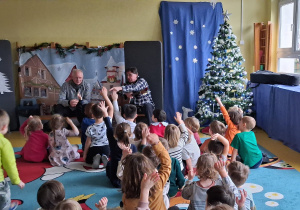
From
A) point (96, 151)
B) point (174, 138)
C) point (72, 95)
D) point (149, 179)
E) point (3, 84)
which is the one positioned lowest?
point (96, 151)

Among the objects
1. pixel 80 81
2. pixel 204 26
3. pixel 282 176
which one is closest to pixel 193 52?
pixel 204 26

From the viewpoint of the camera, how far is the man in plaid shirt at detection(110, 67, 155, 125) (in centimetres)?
601

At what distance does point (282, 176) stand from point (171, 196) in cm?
153

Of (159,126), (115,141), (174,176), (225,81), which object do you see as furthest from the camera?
(225,81)

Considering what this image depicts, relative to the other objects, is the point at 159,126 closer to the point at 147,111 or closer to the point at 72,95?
the point at 147,111

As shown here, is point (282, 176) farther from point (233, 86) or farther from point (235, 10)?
point (235, 10)

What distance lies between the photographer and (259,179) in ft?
12.9

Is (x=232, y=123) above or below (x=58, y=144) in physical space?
above

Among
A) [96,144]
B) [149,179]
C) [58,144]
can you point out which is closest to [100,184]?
[96,144]

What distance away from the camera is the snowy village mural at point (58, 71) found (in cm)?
688

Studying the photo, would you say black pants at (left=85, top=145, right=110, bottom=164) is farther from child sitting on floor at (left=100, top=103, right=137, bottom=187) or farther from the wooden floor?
the wooden floor

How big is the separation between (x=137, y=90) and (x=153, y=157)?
3.33 meters

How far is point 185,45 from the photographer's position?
704 cm

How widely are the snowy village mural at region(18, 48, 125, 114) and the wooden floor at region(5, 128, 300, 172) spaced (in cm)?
96
